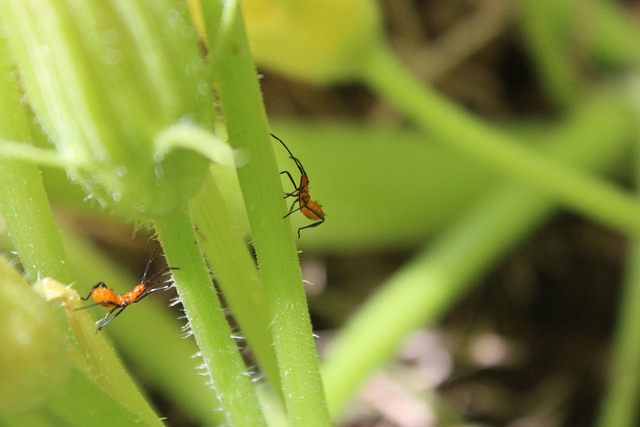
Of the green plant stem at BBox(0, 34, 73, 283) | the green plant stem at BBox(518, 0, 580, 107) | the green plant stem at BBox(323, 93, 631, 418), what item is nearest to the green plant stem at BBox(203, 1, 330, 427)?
the green plant stem at BBox(0, 34, 73, 283)

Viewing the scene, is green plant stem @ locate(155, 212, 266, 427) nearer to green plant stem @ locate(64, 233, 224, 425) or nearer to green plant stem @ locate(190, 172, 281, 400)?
green plant stem @ locate(190, 172, 281, 400)

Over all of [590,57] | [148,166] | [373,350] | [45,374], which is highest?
[590,57]

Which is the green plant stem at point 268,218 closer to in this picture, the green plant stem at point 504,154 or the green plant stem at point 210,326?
the green plant stem at point 210,326

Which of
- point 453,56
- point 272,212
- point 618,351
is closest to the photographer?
point 272,212

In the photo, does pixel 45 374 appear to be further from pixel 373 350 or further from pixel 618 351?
pixel 618 351

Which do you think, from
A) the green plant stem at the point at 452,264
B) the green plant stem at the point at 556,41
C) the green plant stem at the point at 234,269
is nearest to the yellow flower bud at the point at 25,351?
the green plant stem at the point at 234,269

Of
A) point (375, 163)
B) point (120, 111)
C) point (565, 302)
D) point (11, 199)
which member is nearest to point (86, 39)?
point (120, 111)
